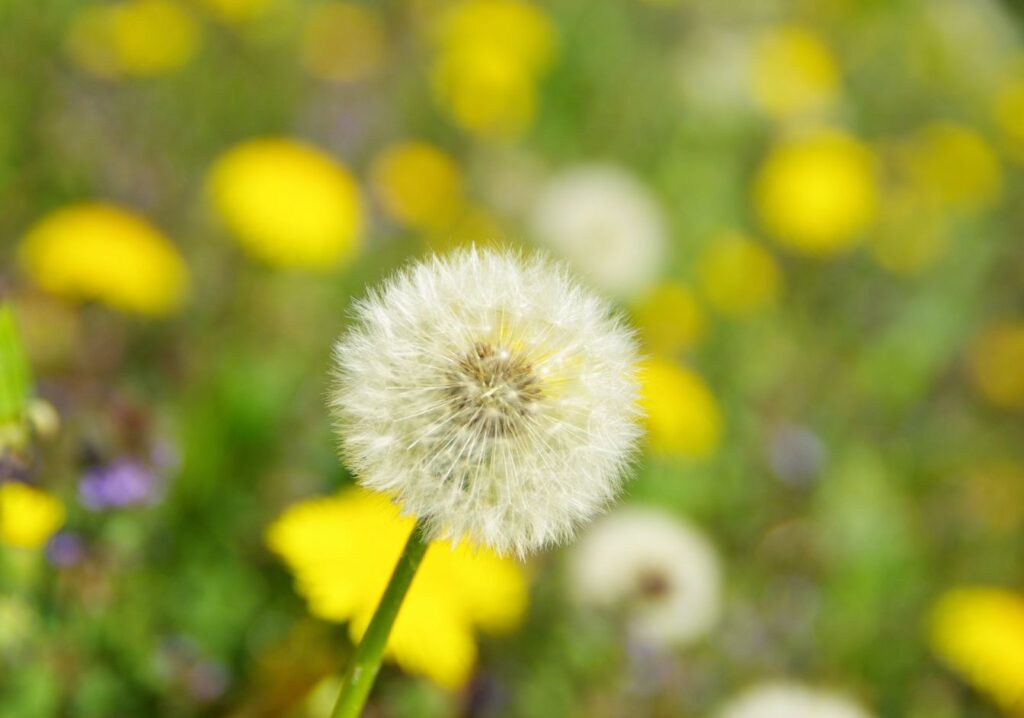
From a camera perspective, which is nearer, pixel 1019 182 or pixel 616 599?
pixel 616 599

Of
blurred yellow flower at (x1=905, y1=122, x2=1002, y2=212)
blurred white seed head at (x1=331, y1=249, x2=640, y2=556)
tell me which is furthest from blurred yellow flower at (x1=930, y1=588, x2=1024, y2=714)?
blurred yellow flower at (x1=905, y1=122, x2=1002, y2=212)

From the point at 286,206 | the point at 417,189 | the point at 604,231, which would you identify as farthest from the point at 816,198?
the point at 286,206

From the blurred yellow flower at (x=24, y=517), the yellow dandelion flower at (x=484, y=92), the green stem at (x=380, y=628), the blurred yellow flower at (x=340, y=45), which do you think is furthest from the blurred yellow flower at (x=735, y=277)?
the green stem at (x=380, y=628)

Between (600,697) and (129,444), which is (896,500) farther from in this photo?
(129,444)

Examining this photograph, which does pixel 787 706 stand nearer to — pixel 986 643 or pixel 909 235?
pixel 986 643

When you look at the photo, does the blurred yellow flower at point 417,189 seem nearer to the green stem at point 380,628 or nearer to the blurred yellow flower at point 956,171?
the blurred yellow flower at point 956,171

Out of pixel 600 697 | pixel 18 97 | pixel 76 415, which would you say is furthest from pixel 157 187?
pixel 600 697
